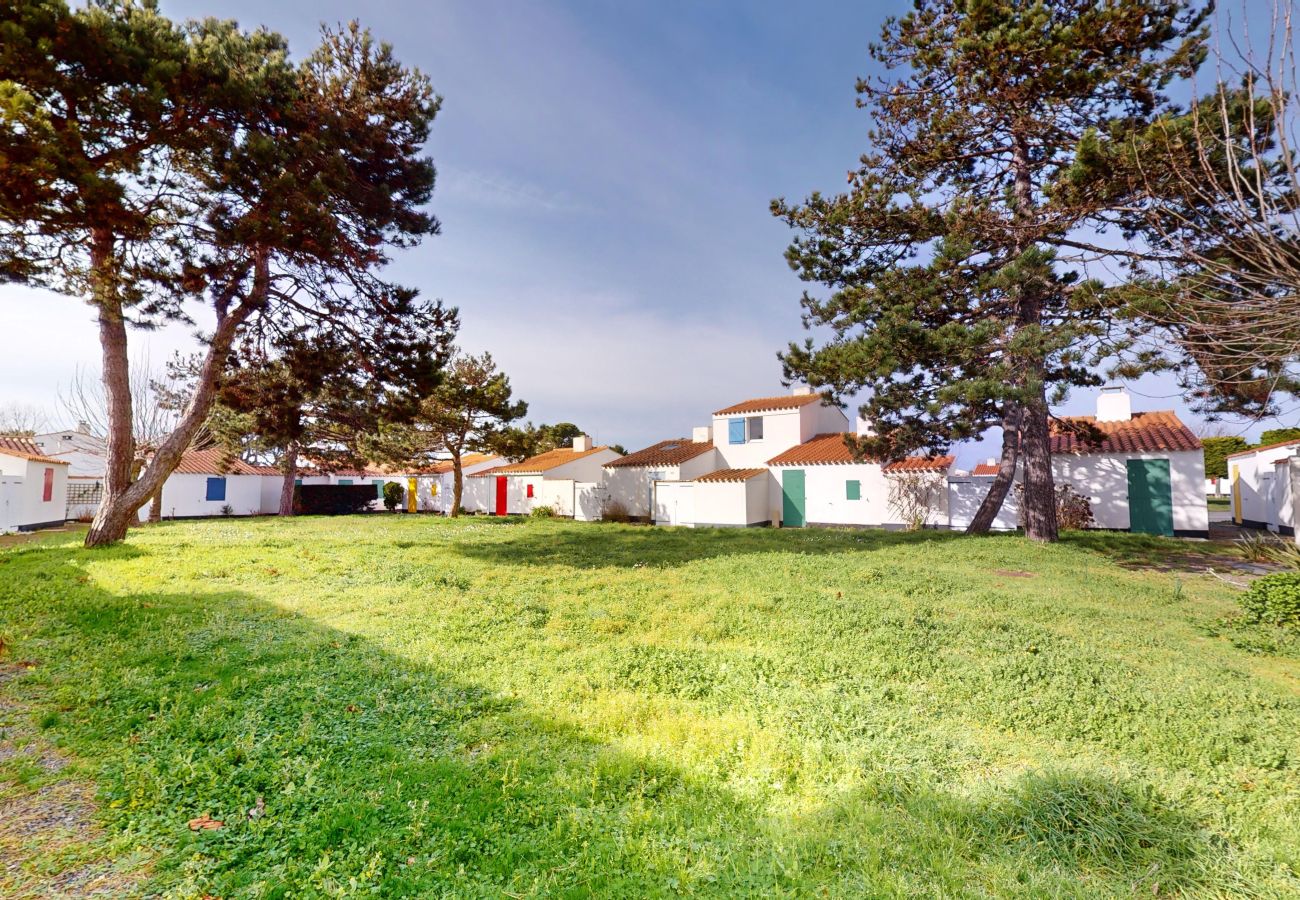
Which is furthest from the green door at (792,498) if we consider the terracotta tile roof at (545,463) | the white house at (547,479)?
the terracotta tile roof at (545,463)

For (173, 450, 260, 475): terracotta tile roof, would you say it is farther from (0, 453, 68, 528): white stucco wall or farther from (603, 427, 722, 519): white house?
(603, 427, 722, 519): white house

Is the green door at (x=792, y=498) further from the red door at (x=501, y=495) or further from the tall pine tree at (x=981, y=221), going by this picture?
the red door at (x=501, y=495)

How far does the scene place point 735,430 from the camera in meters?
25.7

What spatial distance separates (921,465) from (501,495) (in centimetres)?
2170

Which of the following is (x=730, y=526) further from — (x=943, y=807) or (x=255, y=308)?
(x=943, y=807)

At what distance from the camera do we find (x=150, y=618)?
6.34 m

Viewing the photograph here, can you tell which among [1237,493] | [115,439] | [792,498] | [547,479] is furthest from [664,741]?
[1237,493]

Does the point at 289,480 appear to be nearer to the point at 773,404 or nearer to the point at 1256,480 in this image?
the point at 773,404

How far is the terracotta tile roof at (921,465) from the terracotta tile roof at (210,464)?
31.1m

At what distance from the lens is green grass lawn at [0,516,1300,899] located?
8.01 ft

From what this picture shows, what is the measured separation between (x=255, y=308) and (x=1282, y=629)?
57.7ft

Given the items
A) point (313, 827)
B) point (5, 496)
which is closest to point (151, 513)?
point (5, 496)

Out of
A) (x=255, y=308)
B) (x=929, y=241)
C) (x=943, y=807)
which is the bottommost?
(x=943, y=807)

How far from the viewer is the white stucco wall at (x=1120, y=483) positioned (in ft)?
54.4
